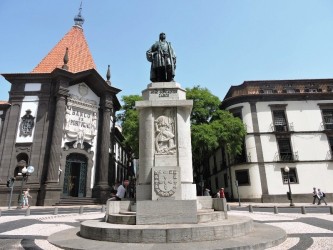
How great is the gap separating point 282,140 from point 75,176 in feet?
76.7

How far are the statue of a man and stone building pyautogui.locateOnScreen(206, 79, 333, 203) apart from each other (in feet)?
72.8

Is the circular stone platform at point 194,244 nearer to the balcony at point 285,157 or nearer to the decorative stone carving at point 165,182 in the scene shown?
the decorative stone carving at point 165,182

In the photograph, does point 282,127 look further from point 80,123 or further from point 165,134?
point 165,134

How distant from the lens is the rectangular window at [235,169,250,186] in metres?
28.3

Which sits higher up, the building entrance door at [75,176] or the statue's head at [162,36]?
the statue's head at [162,36]

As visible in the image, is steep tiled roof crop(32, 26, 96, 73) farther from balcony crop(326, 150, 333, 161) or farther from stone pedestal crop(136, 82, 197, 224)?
balcony crop(326, 150, 333, 161)

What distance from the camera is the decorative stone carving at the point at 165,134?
767cm

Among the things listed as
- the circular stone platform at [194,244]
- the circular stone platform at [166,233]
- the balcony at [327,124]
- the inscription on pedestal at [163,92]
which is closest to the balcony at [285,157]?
the balcony at [327,124]

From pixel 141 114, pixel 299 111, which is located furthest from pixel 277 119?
pixel 141 114

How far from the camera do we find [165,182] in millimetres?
7059

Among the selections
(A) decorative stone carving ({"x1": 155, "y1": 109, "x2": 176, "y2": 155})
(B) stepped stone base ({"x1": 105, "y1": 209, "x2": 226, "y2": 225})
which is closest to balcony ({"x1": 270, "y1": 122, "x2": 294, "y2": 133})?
(A) decorative stone carving ({"x1": 155, "y1": 109, "x2": 176, "y2": 155})

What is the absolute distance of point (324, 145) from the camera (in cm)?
2881

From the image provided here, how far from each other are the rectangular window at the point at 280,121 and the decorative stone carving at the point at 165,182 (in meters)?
26.0

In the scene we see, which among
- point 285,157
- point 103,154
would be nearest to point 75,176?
point 103,154
